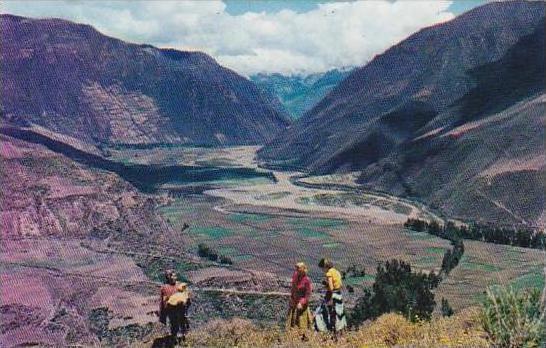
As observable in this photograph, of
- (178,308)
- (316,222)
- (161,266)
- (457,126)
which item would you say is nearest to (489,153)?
(457,126)

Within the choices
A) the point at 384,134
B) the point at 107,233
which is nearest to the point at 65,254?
the point at 107,233

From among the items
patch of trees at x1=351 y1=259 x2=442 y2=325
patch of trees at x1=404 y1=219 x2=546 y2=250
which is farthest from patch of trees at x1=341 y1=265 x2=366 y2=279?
patch of trees at x1=351 y1=259 x2=442 y2=325

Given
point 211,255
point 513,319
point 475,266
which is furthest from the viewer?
point 211,255

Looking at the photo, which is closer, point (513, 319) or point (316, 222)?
point (513, 319)

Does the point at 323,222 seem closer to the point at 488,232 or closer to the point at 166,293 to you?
the point at 488,232

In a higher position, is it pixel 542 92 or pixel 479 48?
pixel 479 48

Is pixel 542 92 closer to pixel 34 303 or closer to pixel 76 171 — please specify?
pixel 76 171

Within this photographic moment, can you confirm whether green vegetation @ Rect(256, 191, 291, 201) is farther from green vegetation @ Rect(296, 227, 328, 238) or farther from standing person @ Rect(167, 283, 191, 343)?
standing person @ Rect(167, 283, 191, 343)
